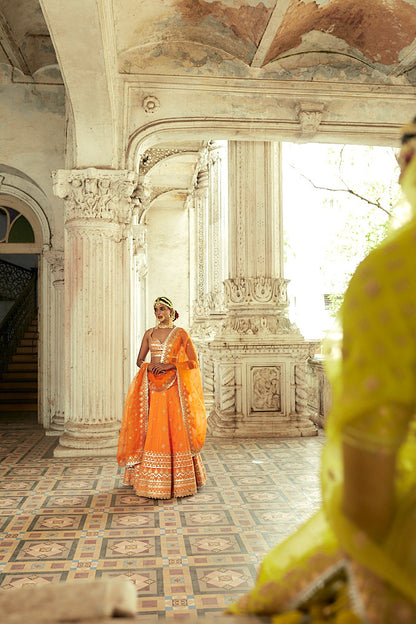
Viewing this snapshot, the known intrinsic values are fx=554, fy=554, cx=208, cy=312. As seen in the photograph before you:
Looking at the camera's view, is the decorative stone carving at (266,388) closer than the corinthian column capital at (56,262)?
Yes

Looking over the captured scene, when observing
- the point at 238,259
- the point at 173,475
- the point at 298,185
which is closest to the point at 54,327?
the point at 238,259

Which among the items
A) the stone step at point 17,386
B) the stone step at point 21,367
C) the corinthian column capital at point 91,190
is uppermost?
the corinthian column capital at point 91,190

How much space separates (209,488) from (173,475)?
471 millimetres

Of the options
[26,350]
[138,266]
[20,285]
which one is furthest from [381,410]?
[20,285]

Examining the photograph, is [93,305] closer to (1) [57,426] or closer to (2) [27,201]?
(1) [57,426]

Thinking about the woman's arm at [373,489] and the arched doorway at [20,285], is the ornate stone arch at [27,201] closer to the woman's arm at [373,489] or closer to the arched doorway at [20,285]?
the arched doorway at [20,285]

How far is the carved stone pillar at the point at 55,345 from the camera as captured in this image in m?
8.47

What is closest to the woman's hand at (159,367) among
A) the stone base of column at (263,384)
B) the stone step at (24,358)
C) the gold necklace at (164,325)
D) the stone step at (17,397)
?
the gold necklace at (164,325)

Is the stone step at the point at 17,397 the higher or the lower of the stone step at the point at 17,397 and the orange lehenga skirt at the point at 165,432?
the lower

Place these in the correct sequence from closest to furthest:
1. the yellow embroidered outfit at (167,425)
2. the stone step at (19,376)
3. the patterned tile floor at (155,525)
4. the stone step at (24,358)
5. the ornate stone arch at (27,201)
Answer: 1. the patterned tile floor at (155,525)
2. the yellow embroidered outfit at (167,425)
3. the ornate stone arch at (27,201)
4. the stone step at (19,376)
5. the stone step at (24,358)

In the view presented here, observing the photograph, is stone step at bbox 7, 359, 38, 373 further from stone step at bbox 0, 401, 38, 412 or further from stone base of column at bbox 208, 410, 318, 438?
stone base of column at bbox 208, 410, 318, 438

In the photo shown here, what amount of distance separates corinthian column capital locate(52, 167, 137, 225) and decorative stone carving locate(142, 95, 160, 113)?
90 cm

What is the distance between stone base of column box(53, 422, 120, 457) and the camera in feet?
21.7

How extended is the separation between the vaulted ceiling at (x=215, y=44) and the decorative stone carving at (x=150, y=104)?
280 mm
